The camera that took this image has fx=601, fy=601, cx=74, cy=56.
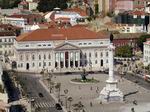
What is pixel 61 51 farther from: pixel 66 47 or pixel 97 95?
pixel 97 95

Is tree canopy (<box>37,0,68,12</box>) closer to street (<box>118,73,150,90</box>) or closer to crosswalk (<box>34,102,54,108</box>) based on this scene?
street (<box>118,73,150,90</box>)

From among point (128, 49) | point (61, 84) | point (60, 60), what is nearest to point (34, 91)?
point (61, 84)

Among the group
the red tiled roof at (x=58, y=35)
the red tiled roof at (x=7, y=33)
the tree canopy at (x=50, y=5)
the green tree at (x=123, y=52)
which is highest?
the tree canopy at (x=50, y=5)

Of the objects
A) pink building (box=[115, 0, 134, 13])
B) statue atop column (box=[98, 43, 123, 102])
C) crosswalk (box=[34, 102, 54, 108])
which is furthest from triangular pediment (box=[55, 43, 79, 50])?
pink building (box=[115, 0, 134, 13])

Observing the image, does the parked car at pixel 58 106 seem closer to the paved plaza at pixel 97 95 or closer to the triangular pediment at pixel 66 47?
the paved plaza at pixel 97 95

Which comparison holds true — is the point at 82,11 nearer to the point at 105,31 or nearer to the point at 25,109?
the point at 105,31

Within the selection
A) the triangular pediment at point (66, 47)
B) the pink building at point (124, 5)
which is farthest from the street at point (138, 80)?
the pink building at point (124, 5)
